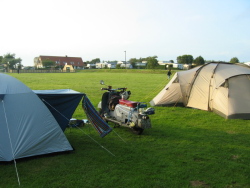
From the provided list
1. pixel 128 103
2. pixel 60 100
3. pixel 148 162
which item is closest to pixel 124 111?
pixel 128 103

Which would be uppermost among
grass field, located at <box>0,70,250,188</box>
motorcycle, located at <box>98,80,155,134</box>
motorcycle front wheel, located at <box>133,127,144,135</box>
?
motorcycle, located at <box>98,80,155,134</box>

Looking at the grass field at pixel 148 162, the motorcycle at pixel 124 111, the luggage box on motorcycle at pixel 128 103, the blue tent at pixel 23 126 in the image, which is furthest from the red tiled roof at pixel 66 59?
the blue tent at pixel 23 126

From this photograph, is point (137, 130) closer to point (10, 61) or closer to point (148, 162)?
point (148, 162)

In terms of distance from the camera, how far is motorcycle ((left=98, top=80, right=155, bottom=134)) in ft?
24.0

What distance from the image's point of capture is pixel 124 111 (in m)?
7.96

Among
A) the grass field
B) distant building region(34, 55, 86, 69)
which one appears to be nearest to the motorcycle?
the grass field

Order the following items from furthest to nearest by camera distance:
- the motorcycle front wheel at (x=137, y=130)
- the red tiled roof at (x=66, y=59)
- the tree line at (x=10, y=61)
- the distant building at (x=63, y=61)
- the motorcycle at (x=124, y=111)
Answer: the red tiled roof at (x=66, y=59) → the distant building at (x=63, y=61) → the tree line at (x=10, y=61) → the motorcycle front wheel at (x=137, y=130) → the motorcycle at (x=124, y=111)

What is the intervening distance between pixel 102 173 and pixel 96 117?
204 cm

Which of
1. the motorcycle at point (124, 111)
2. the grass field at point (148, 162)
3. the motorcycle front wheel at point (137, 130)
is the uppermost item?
the motorcycle at point (124, 111)

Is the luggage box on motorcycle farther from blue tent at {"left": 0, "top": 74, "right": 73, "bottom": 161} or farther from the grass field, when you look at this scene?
blue tent at {"left": 0, "top": 74, "right": 73, "bottom": 161}

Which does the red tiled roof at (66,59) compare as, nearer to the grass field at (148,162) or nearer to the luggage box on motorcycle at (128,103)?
the luggage box on motorcycle at (128,103)

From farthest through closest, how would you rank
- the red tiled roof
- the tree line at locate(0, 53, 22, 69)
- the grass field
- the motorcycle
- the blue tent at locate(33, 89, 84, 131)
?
the red tiled roof < the tree line at locate(0, 53, 22, 69) < the motorcycle < the blue tent at locate(33, 89, 84, 131) < the grass field

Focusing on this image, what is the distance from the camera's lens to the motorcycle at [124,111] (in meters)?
7.32

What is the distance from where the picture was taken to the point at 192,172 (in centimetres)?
506
